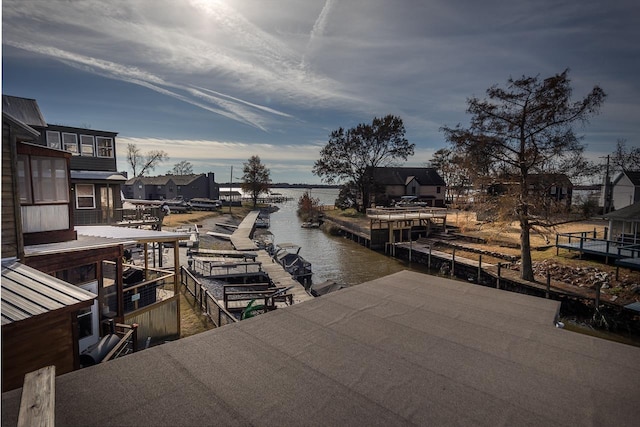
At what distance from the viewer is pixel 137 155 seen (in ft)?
285

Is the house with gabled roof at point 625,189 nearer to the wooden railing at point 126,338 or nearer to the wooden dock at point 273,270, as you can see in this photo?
the wooden dock at point 273,270

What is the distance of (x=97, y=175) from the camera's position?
2044 centimetres

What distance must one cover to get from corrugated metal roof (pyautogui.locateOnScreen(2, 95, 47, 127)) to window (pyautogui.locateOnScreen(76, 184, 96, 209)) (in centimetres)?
386


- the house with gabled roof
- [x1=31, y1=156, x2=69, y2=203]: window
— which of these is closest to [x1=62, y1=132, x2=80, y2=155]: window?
[x1=31, y1=156, x2=69, y2=203]: window

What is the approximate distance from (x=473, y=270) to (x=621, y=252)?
28.9 feet

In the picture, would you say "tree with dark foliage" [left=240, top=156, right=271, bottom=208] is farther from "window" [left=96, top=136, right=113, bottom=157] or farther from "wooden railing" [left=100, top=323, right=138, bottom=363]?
"wooden railing" [left=100, top=323, right=138, bottom=363]

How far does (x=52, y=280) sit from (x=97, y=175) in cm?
1510

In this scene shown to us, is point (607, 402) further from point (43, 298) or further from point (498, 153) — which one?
point (498, 153)

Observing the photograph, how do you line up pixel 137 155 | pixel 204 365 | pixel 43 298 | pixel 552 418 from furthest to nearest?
pixel 137 155 → pixel 43 298 → pixel 204 365 → pixel 552 418

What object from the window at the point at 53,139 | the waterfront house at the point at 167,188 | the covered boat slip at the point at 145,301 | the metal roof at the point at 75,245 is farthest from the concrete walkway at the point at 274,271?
the waterfront house at the point at 167,188

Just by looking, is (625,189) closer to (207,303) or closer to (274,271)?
(274,271)

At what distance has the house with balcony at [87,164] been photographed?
17844mm

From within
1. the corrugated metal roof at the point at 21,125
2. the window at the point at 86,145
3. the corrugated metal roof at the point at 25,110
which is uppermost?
the corrugated metal roof at the point at 25,110

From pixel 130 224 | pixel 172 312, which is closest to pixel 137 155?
pixel 130 224
